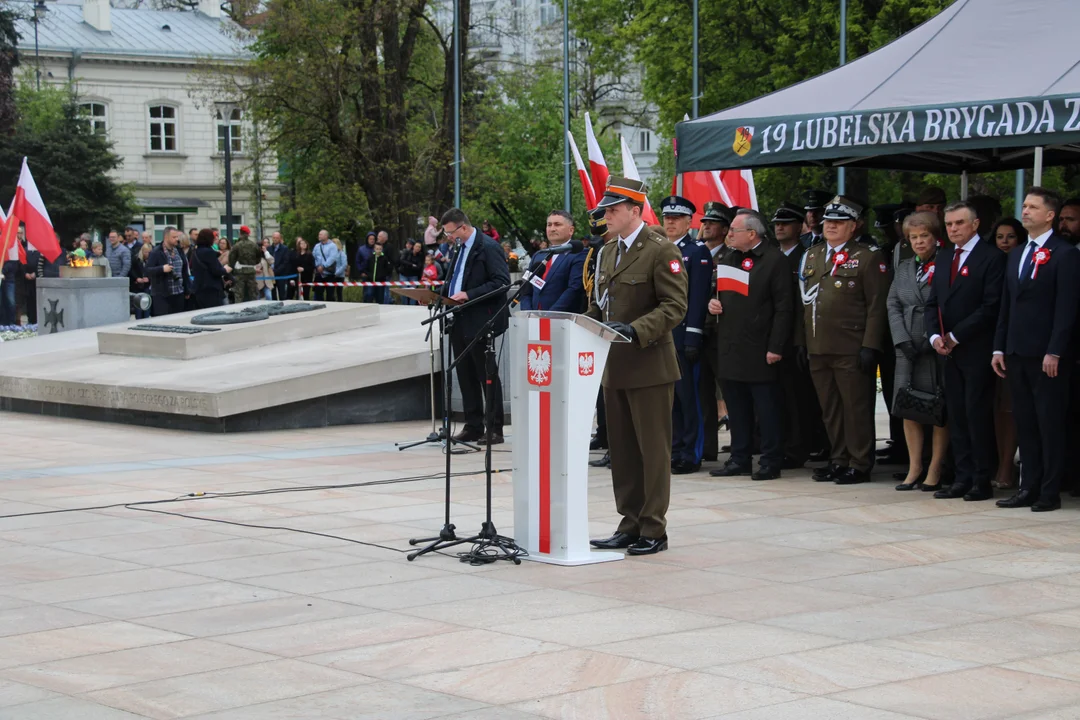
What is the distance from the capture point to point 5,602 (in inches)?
A: 283

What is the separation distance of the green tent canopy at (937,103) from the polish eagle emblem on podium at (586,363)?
144 inches

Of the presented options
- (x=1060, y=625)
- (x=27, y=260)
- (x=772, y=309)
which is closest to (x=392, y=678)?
(x=1060, y=625)

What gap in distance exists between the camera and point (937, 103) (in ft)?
33.9

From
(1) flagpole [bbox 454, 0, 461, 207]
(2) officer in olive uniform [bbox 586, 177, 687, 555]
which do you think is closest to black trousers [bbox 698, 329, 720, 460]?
(2) officer in olive uniform [bbox 586, 177, 687, 555]

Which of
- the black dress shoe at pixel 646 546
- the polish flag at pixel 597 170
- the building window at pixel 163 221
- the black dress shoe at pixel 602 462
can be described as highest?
the building window at pixel 163 221

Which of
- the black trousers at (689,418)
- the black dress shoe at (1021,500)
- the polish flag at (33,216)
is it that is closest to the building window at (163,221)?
the polish flag at (33,216)

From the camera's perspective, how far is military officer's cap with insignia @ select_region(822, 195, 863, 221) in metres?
11.0

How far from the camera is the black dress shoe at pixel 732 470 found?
11.7 meters

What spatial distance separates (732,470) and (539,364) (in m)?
4.22

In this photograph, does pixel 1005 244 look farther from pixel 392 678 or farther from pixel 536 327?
pixel 392 678

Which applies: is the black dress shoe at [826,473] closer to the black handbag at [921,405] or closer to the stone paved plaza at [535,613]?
the stone paved plaza at [535,613]

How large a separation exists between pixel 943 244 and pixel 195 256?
1591 centimetres

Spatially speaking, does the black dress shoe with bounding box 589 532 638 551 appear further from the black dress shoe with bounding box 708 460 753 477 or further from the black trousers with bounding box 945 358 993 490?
the black dress shoe with bounding box 708 460 753 477

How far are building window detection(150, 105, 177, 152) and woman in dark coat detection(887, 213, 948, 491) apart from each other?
2470 inches
